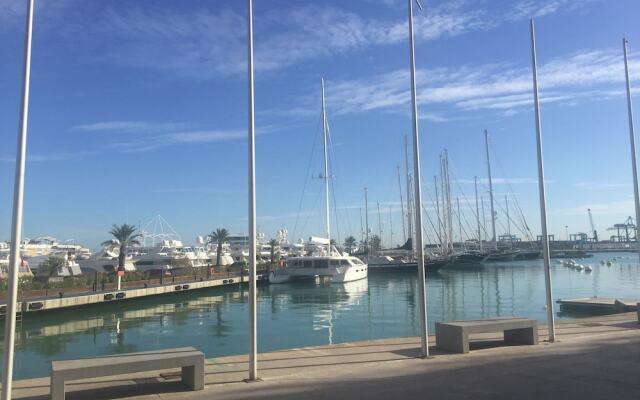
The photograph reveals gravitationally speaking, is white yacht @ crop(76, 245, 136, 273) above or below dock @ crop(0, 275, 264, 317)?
above

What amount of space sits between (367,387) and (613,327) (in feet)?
34.8

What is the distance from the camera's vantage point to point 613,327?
16031 millimetres

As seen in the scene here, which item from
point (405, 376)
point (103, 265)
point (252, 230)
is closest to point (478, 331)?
point (405, 376)

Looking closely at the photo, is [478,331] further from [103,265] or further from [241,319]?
[103,265]

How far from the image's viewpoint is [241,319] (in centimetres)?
3359

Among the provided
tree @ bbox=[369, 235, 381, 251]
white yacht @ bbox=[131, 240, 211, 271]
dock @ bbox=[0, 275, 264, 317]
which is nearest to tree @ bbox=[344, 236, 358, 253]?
tree @ bbox=[369, 235, 381, 251]

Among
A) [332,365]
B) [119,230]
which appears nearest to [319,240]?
[119,230]

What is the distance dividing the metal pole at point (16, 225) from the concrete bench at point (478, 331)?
8.91 metres

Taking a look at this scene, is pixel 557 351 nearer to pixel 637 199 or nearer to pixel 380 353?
pixel 380 353

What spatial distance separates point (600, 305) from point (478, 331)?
19838 millimetres

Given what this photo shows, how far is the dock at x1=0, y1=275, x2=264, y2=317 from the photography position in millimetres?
35969

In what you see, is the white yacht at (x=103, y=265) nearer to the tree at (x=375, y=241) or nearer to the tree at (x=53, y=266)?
the tree at (x=53, y=266)

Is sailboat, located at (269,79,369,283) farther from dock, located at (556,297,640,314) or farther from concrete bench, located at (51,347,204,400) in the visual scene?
concrete bench, located at (51,347,204,400)

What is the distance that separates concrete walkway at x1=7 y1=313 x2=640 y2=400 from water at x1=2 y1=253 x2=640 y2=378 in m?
9.93
